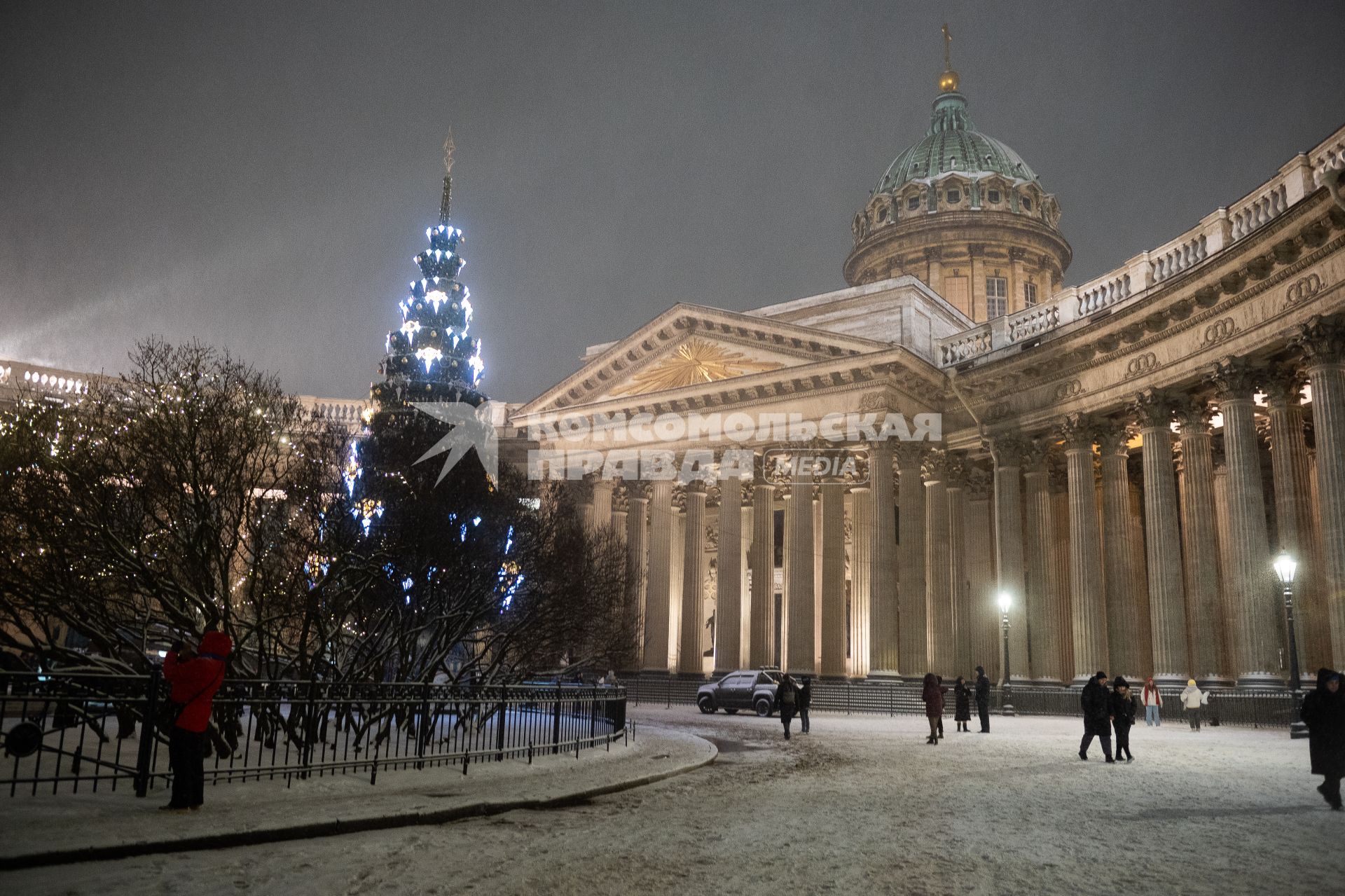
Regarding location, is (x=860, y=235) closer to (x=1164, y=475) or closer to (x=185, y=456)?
(x=1164, y=475)

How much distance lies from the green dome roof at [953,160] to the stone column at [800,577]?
29.9m

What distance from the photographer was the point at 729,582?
3981cm

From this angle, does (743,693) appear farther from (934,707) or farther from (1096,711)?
(1096,711)

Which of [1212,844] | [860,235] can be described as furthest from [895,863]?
[860,235]

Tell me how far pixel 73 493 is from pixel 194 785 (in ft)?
30.7

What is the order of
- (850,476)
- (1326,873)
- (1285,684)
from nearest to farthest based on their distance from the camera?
(1326,873)
(1285,684)
(850,476)

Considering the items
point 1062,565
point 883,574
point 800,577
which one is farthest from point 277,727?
point 1062,565

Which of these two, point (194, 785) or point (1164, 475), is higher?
point (1164, 475)

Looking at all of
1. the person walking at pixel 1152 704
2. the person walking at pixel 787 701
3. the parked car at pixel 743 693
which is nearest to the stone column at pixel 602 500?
the parked car at pixel 743 693

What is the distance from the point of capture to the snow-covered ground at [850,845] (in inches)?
288

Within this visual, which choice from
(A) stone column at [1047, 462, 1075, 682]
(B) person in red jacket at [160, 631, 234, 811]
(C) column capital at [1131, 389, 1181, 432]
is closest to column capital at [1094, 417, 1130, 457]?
(C) column capital at [1131, 389, 1181, 432]

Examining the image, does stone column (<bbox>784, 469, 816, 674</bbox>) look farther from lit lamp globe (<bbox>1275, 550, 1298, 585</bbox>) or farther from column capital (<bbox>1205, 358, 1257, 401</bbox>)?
lit lamp globe (<bbox>1275, 550, 1298, 585</bbox>)

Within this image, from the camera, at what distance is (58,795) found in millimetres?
10250

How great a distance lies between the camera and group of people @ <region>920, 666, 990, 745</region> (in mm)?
21656
